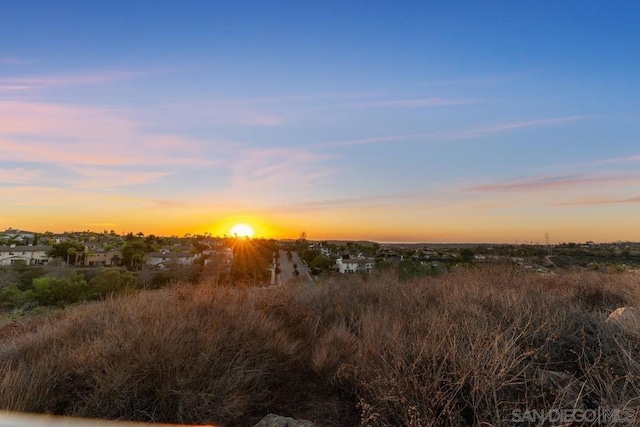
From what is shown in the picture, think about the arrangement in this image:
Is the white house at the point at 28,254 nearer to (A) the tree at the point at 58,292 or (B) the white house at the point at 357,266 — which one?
(A) the tree at the point at 58,292

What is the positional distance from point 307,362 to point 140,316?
2.76 meters

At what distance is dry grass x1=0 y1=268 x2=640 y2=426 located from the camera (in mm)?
3061

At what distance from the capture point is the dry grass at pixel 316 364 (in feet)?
10.0

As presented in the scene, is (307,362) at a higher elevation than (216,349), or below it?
below

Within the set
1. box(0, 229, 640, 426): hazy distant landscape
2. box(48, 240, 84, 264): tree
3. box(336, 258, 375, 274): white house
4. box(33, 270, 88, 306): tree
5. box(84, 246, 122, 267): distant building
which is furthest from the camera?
box(84, 246, 122, 267): distant building

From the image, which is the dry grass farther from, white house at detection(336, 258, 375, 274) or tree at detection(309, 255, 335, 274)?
tree at detection(309, 255, 335, 274)

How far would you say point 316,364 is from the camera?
517 centimetres

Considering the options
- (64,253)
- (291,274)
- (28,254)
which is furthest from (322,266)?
(28,254)

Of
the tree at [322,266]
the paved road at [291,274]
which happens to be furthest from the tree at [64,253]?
the tree at [322,266]

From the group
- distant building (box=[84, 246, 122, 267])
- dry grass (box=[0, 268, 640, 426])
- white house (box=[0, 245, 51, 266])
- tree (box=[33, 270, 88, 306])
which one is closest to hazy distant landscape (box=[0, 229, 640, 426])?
dry grass (box=[0, 268, 640, 426])

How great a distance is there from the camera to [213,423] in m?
3.66

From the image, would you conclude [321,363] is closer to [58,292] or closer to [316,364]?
[316,364]

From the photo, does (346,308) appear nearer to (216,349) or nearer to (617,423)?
(216,349)

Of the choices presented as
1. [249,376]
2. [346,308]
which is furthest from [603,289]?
[249,376]
